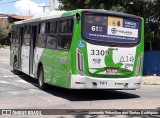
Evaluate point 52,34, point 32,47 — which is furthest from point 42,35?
point 32,47

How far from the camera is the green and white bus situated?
1236cm

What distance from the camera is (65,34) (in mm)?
13000

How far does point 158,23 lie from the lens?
75.5 feet

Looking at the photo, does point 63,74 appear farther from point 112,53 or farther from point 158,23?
point 158,23

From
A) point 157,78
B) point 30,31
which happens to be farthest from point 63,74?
point 157,78

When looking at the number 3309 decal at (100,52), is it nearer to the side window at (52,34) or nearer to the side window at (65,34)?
the side window at (65,34)

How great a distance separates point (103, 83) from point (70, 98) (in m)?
1.20

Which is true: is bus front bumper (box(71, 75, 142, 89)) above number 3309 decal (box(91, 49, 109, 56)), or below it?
below

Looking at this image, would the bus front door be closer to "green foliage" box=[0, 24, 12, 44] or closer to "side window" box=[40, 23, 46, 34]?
"side window" box=[40, 23, 46, 34]

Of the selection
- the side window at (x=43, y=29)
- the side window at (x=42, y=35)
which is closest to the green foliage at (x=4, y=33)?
the side window at (x=42, y=35)

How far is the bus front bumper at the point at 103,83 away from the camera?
12297mm

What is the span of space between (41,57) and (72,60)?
327 centimetres

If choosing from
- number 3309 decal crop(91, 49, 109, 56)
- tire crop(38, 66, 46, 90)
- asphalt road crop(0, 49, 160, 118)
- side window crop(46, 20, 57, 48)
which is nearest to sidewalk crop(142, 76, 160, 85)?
asphalt road crop(0, 49, 160, 118)

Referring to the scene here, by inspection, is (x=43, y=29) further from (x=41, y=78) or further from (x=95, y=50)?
(x=95, y=50)
